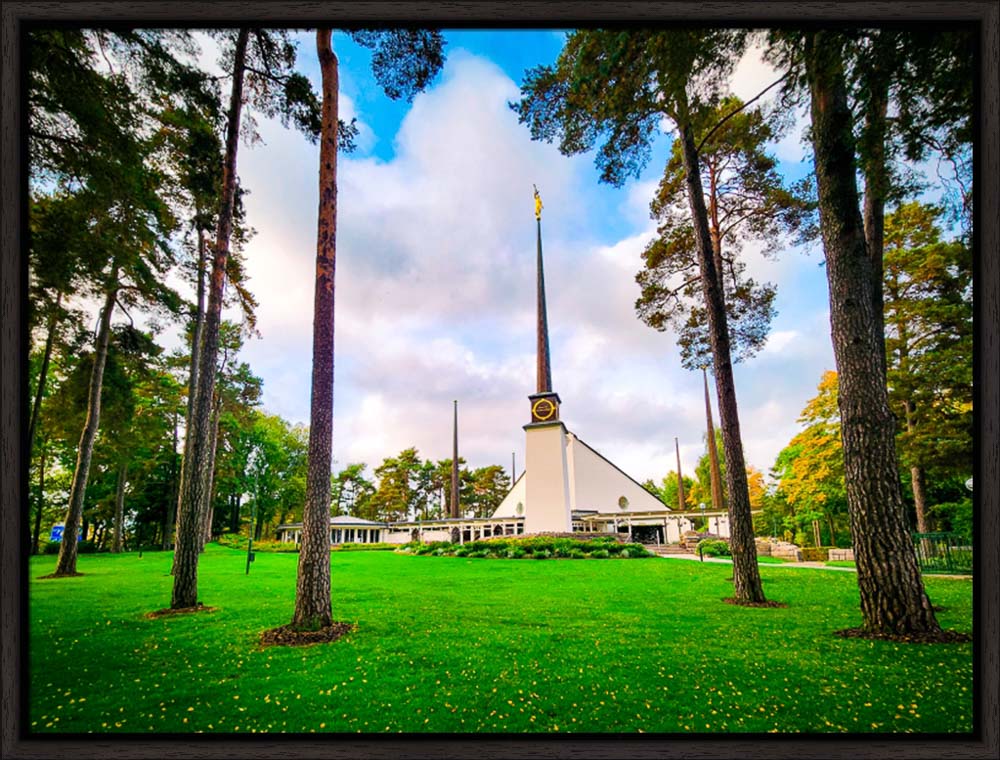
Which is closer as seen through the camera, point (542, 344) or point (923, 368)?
point (923, 368)

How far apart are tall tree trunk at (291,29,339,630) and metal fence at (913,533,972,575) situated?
7.95m

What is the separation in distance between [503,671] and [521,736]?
3.65 feet

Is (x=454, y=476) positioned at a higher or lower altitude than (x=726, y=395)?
lower

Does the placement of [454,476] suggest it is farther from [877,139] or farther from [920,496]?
[877,139]

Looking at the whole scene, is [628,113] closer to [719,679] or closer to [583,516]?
[719,679]

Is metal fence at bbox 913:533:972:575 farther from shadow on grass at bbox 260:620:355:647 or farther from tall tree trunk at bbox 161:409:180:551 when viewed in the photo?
tall tree trunk at bbox 161:409:180:551

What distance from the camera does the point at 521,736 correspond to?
189 cm

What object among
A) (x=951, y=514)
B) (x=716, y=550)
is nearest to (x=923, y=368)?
(x=951, y=514)

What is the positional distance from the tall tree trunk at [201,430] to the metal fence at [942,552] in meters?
9.86

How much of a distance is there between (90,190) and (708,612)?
702cm

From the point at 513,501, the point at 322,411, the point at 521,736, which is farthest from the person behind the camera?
the point at 513,501

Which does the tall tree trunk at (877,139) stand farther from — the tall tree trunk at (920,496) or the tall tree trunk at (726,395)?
the tall tree trunk at (920,496)

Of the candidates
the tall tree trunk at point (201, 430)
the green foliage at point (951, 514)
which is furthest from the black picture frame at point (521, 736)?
the green foliage at point (951, 514)
